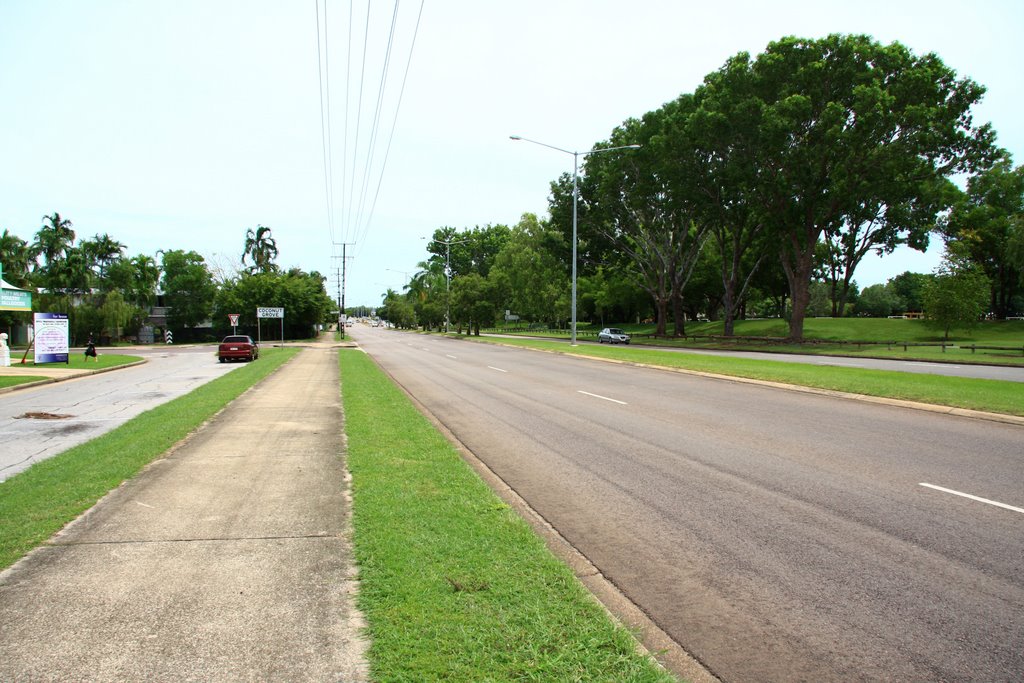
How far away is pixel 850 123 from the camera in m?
36.8

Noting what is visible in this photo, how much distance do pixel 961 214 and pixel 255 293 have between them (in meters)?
71.0

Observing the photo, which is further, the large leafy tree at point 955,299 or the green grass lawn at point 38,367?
the large leafy tree at point 955,299

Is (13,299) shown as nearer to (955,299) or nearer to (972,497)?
(972,497)

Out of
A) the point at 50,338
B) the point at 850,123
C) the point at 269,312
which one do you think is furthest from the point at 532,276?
the point at 50,338

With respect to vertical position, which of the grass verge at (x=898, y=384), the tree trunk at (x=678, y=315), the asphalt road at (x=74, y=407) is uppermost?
the tree trunk at (x=678, y=315)

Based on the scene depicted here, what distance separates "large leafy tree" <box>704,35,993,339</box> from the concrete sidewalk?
122ft

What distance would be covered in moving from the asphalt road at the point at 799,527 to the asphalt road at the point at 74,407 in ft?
21.2

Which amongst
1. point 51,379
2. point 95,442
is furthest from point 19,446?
point 51,379

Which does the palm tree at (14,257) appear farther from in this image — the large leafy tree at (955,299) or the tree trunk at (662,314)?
the large leafy tree at (955,299)

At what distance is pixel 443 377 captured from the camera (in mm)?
22312

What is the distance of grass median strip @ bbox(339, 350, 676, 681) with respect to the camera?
3250 millimetres

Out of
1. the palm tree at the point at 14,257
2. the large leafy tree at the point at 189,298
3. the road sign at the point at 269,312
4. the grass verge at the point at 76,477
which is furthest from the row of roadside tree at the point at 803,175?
the palm tree at the point at 14,257

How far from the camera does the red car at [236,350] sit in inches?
1369

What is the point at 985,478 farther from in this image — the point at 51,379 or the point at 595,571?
the point at 51,379
